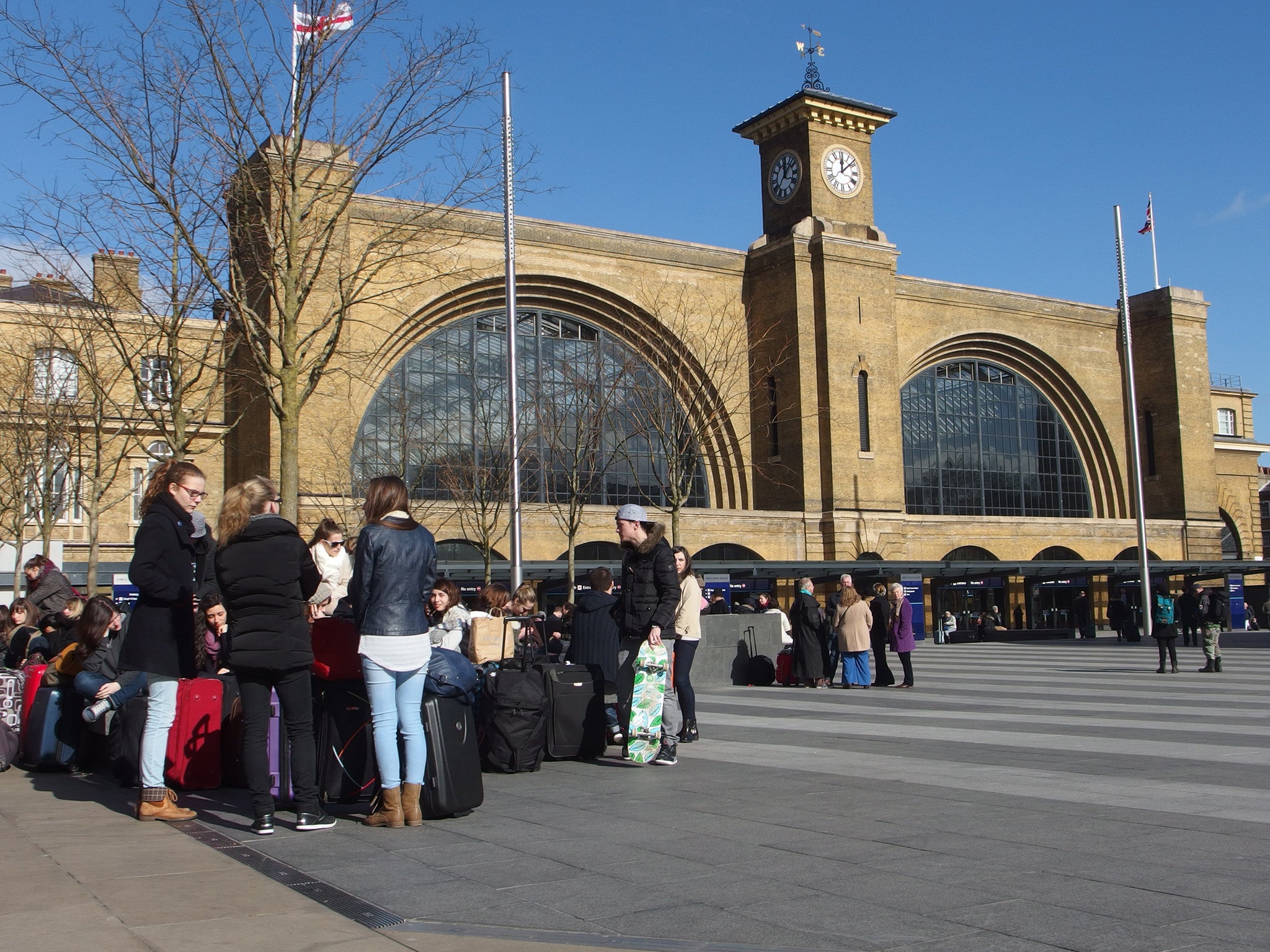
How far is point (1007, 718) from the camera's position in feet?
37.0

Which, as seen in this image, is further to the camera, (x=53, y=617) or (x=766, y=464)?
(x=766, y=464)

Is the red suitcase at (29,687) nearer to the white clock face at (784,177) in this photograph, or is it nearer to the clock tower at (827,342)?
the clock tower at (827,342)

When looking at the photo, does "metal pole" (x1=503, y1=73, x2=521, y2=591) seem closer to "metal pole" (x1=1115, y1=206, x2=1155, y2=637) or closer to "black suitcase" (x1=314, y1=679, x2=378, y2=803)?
"black suitcase" (x1=314, y1=679, x2=378, y2=803)

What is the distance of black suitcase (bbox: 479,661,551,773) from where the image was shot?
7.99 metres

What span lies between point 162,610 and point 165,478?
0.73m

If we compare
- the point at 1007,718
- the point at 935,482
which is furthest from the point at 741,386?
the point at 1007,718

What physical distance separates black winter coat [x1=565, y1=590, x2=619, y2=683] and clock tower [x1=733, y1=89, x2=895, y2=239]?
123 ft

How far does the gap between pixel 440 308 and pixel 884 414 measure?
649 inches

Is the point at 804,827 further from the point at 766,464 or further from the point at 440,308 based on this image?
the point at 766,464

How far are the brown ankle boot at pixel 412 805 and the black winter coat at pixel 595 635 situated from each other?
10.3 feet

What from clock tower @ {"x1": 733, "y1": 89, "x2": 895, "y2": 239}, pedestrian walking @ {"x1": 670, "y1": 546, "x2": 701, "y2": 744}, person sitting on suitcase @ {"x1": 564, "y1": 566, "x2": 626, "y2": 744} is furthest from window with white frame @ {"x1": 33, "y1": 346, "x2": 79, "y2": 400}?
clock tower @ {"x1": 733, "y1": 89, "x2": 895, "y2": 239}

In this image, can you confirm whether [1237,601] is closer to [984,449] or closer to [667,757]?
[984,449]

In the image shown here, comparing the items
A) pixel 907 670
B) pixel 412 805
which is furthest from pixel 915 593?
pixel 412 805

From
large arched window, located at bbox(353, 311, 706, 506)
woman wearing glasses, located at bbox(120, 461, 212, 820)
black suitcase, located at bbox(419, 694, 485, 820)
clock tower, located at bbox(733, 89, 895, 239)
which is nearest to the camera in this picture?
black suitcase, located at bbox(419, 694, 485, 820)
